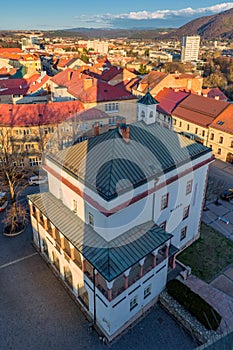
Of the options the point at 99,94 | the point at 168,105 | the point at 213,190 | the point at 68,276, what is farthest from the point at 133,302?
the point at 168,105

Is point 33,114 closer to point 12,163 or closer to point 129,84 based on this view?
point 12,163

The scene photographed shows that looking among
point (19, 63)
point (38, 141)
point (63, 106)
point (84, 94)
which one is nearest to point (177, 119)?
point (84, 94)

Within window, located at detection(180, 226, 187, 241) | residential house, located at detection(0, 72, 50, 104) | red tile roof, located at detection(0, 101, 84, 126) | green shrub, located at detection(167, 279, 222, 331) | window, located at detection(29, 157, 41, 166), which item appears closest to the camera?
green shrub, located at detection(167, 279, 222, 331)

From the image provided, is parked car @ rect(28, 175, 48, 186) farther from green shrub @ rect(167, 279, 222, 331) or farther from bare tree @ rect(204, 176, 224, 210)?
green shrub @ rect(167, 279, 222, 331)

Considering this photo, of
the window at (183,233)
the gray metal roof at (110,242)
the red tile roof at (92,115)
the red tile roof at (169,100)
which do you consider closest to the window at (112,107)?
the red tile roof at (92,115)

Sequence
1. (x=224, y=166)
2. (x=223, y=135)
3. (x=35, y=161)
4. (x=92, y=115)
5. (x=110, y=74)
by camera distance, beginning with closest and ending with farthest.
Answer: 1. (x=35, y=161)
2. (x=92, y=115)
3. (x=224, y=166)
4. (x=223, y=135)
5. (x=110, y=74)

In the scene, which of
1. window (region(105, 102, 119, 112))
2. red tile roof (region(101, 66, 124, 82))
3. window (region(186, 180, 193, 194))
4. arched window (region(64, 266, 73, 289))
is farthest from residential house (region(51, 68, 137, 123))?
arched window (region(64, 266, 73, 289))

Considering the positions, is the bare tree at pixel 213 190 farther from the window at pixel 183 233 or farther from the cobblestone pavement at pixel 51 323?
the cobblestone pavement at pixel 51 323
